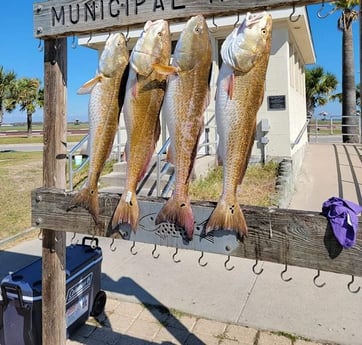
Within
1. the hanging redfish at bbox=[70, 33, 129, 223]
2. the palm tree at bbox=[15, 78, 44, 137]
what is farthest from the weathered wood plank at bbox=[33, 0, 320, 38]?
the palm tree at bbox=[15, 78, 44, 137]

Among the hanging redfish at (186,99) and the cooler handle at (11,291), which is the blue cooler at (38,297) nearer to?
the cooler handle at (11,291)

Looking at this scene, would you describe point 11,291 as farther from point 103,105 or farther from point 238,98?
point 238,98

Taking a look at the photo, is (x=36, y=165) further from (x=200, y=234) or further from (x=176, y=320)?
(x=200, y=234)

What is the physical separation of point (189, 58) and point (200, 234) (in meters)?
0.78

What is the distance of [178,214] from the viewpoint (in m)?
1.65

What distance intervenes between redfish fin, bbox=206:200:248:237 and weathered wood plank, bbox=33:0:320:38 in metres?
0.88

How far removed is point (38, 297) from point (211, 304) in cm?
157

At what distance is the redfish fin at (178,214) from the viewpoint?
5.38 ft

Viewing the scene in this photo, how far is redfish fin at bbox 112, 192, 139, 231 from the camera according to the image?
1.79 metres

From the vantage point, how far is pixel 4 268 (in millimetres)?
4281

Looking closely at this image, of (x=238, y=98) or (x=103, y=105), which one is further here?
(x=103, y=105)

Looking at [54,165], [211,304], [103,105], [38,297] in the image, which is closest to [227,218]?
[103,105]

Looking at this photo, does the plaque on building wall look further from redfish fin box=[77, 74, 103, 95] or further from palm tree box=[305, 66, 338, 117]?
palm tree box=[305, 66, 338, 117]

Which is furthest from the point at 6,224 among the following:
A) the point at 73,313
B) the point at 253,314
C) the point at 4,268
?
the point at 253,314
